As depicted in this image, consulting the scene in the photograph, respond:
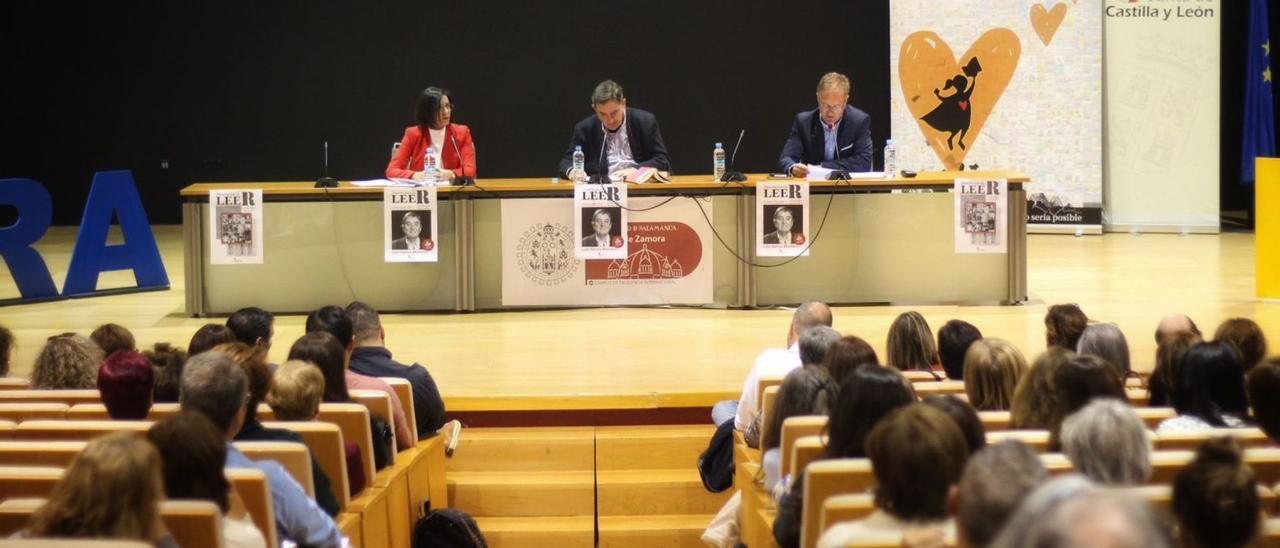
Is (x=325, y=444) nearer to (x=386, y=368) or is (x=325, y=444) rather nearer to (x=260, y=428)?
(x=260, y=428)

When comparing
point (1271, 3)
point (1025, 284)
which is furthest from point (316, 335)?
point (1271, 3)

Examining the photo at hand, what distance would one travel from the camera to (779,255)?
7793mm

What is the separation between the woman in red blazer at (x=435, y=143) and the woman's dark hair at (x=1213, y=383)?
481cm

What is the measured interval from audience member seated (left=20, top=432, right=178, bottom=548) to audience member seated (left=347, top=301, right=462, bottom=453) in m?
2.26

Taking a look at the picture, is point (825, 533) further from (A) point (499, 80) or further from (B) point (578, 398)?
(A) point (499, 80)

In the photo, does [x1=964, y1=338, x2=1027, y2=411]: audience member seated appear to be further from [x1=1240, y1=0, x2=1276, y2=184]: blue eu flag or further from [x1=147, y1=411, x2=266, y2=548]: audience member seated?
[x1=1240, y1=0, x2=1276, y2=184]: blue eu flag

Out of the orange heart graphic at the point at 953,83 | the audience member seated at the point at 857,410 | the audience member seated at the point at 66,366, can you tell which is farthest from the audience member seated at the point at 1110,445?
the orange heart graphic at the point at 953,83

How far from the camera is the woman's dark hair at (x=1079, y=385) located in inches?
135

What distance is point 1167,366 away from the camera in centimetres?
405

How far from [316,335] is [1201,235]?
8515mm

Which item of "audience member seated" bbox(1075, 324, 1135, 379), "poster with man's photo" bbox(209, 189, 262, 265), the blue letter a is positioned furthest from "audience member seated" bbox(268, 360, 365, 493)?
the blue letter a

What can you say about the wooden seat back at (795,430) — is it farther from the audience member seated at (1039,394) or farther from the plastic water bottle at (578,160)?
the plastic water bottle at (578,160)

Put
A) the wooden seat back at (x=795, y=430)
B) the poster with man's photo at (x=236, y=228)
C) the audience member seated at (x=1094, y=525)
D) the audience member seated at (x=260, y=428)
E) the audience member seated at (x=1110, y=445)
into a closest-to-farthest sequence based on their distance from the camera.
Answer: the audience member seated at (x=1094, y=525) < the audience member seated at (x=1110, y=445) < the audience member seated at (x=260, y=428) < the wooden seat back at (x=795, y=430) < the poster with man's photo at (x=236, y=228)

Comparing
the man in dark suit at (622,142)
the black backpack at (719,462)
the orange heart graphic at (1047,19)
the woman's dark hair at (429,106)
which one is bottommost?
the black backpack at (719,462)
